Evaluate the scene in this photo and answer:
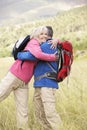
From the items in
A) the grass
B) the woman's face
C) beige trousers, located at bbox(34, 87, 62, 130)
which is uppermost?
the woman's face

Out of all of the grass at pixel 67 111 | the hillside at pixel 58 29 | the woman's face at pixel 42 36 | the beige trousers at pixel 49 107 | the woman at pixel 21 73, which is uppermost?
the woman's face at pixel 42 36

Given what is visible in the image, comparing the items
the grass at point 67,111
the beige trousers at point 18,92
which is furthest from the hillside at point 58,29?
the beige trousers at point 18,92

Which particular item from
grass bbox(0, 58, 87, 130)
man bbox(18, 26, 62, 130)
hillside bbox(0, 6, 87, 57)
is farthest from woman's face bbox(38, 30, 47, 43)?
hillside bbox(0, 6, 87, 57)

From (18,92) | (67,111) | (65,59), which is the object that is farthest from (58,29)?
(65,59)

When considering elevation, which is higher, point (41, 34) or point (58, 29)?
point (41, 34)

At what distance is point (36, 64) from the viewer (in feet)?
19.9

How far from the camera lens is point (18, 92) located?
6188mm

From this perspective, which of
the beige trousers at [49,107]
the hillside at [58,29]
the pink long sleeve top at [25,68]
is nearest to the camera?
the beige trousers at [49,107]

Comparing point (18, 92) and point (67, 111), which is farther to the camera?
point (67, 111)

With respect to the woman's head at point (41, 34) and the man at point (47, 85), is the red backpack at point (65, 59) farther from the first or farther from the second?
the woman's head at point (41, 34)

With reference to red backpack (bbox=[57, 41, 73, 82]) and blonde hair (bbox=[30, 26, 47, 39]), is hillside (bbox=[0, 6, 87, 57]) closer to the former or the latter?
blonde hair (bbox=[30, 26, 47, 39])

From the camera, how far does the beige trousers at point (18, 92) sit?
6086 mm

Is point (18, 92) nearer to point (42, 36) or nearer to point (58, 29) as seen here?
point (42, 36)

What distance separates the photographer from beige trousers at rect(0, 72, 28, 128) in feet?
20.0
